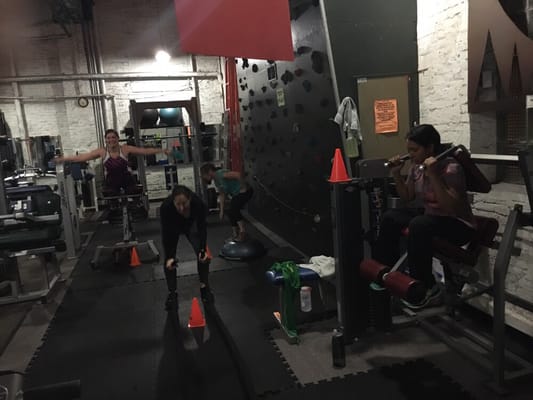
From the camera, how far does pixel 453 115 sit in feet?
10.1

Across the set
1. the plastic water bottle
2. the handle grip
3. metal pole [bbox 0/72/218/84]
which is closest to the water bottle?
the plastic water bottle

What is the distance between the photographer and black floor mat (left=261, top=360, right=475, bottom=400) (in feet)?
7.25

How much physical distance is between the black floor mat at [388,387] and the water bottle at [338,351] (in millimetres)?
95

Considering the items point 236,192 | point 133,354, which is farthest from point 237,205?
point 133,354

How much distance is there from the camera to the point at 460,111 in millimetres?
3008

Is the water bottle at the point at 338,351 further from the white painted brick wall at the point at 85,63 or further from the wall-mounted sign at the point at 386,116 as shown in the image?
the white painted brick wall at the point at 85,63

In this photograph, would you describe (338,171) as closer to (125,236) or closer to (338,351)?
(338,351)

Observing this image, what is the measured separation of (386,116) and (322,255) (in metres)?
1.28

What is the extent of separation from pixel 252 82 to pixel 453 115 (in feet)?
10.5

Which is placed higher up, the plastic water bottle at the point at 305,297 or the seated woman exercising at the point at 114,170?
the seated woman exercising at the point at 114,170

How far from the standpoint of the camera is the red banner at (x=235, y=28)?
2.86ft

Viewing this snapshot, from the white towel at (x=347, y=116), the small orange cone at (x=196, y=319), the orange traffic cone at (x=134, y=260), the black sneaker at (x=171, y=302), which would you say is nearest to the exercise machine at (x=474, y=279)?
the white towel at (x=347, y=116)

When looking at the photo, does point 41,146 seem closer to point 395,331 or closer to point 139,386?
point 139,386

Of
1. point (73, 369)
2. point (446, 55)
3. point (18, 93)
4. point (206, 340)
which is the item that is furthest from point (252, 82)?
point (18, 93)
